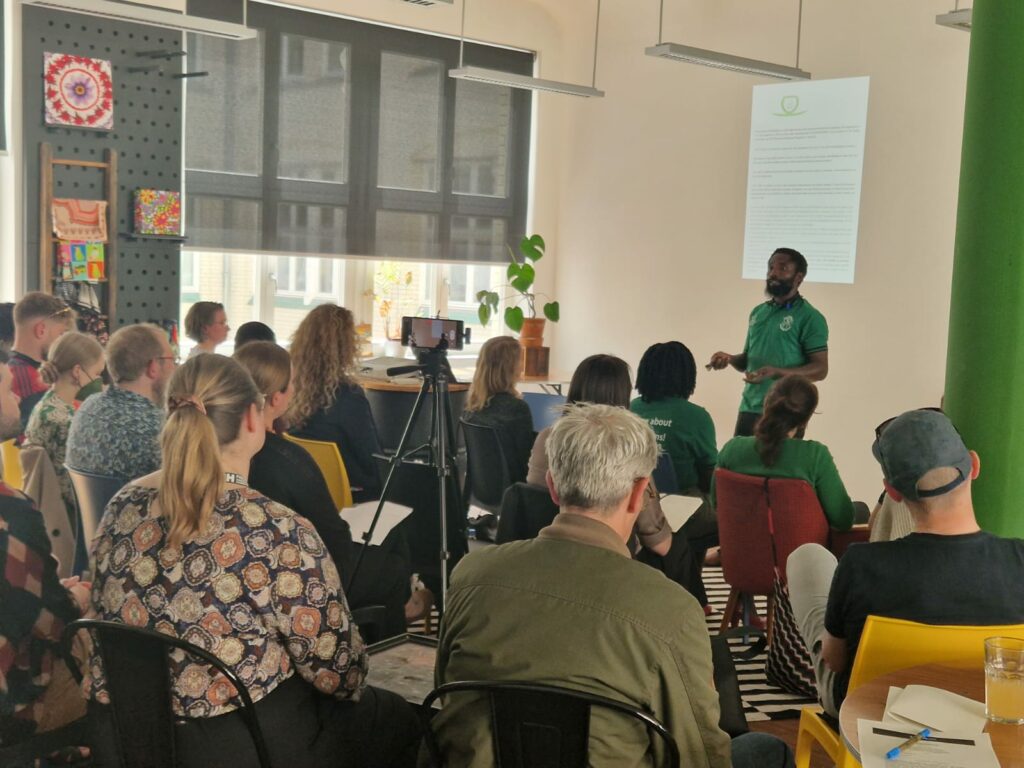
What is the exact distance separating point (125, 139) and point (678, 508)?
4.20m

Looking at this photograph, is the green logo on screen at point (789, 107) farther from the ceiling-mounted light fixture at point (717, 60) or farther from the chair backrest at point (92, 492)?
the chair backrest at point (92, 492)

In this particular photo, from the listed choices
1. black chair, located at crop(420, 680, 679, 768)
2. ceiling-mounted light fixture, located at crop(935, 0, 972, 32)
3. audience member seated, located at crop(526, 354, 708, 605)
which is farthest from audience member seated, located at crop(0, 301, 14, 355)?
ceiling-mounted light fixture, located at crop(935, 0, 972, 32)

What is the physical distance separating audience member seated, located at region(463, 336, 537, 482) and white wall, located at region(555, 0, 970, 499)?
2.83 meters

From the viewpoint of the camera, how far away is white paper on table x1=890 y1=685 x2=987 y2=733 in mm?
1736

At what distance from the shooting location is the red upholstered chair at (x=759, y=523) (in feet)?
12.1

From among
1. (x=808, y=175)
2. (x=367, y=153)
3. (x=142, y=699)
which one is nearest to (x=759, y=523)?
(x=142, y=699)

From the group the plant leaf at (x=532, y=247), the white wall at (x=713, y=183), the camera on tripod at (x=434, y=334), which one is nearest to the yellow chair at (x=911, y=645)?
the camera on tripod at (x=434, y=334)

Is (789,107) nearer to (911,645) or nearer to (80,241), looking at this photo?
(80,241)

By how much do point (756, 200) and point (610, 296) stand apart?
156cm

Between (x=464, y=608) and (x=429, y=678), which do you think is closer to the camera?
(x=464, y=608)

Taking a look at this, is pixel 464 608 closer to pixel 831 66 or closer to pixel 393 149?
pixel 831 66

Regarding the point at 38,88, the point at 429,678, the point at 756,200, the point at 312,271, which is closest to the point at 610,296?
the point at 756,200

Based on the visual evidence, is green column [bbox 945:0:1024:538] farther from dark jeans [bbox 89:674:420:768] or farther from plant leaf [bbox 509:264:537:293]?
plant leaf [bbox 509:264:537:293]

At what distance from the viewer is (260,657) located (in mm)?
2016
